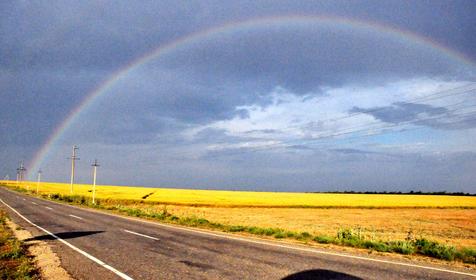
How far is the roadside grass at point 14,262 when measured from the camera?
8.52 meters

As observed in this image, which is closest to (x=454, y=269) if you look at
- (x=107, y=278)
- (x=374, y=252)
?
(x=374, y=252)

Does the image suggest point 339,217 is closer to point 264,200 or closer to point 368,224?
point 368,224

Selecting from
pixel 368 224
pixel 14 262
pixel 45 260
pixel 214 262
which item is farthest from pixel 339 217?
pixel 14 262

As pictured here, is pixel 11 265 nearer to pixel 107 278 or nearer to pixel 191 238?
pixel 107 278

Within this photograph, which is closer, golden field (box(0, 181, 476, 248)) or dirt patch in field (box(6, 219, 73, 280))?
dirt patch in field (box(6, 219, 73, 280))

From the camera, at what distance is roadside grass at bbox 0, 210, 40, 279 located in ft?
27.9

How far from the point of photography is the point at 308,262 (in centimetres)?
970

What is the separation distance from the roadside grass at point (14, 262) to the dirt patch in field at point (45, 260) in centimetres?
20

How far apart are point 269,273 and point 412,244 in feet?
26.6

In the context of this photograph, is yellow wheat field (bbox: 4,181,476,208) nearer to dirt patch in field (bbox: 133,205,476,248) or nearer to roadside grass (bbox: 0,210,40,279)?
dirt patch in field (bbox: 133,205,476,248)

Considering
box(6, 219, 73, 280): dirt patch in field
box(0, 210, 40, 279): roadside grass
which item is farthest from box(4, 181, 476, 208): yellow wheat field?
box(0, 210, 40, 279): roadside grass

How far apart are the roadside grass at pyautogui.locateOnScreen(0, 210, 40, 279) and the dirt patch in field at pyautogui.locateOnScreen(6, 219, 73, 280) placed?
202 mm

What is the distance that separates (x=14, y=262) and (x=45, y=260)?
784mm

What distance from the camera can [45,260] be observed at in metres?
10.4
